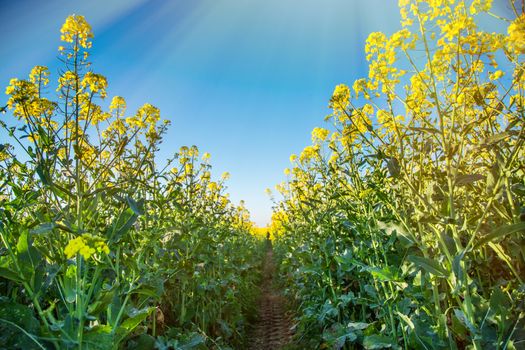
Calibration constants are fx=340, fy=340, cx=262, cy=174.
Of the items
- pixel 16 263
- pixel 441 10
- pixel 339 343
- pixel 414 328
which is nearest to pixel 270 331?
pixel 339 343

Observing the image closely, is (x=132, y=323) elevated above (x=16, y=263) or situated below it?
below

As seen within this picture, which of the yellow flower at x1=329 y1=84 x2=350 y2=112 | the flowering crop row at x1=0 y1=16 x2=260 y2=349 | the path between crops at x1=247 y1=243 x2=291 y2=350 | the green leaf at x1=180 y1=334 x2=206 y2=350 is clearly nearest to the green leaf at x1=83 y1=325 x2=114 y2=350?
the flowering crop row at x1=0 y1=16 x2=260 y2=349

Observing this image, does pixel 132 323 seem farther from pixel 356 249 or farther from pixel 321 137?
pixel 321 137

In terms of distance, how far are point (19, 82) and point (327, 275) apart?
342 cm

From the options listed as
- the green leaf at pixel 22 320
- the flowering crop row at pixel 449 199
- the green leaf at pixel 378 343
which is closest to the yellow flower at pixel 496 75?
the flowering crop row at pixel 449 199

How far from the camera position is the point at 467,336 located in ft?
6.53

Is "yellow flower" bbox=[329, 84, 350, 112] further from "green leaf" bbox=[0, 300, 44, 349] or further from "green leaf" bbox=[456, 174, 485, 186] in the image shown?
"green leaf" bbox=[0, 300, 44, 349]

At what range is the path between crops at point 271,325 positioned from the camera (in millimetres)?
4922

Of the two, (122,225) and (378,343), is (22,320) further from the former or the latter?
(378,343)

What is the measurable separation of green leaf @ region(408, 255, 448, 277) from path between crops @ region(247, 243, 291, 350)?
10.8 ft

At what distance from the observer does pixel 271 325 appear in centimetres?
599

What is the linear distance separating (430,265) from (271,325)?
15.6ft

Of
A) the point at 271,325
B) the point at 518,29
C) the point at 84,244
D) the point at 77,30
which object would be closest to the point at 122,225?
the point at 84,244

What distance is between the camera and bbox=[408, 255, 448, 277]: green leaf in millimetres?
1802
